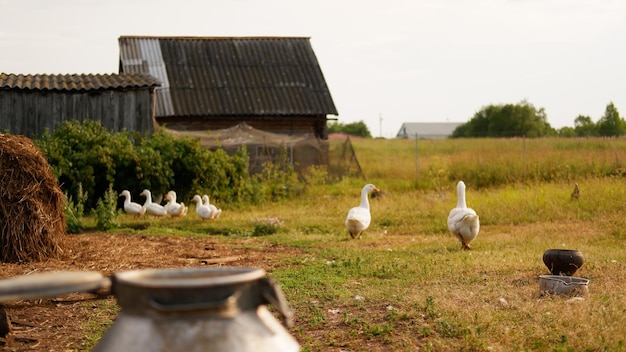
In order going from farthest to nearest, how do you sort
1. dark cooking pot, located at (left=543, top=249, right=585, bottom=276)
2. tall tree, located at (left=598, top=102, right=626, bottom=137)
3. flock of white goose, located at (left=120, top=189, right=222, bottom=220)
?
tall tree, located at (left=598, top=102, right=626, bottom=137)
flock of white goose, located at (left=120, top=189, right=222, bottom=220)
dark cooking pot, located at (left=543, top=249, right=585, bottom=276)

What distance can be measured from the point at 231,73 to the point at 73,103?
361 inches

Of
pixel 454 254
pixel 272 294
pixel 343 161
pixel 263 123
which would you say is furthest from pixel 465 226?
pixel 263 123

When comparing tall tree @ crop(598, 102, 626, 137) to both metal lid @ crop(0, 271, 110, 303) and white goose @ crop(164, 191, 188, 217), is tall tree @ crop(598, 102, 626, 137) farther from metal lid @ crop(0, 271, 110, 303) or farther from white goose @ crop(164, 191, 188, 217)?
metal lid @ crop(0, 271, 110, 303)

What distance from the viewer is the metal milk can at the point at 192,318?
101 inches

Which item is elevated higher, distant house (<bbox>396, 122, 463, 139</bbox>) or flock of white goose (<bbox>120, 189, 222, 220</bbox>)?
distant house (<bbox>396, 122, 463, 139</bbox>)

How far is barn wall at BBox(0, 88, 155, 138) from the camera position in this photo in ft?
65.2

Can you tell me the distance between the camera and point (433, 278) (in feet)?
29.1

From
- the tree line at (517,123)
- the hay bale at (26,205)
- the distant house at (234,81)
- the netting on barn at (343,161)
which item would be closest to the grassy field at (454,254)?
the netting on barn at (343,161)

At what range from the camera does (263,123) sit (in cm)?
2725

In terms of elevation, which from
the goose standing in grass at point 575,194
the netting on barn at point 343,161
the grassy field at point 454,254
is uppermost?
the netting on barn at point 343,161

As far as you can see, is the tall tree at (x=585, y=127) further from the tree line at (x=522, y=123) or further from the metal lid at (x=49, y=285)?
the metal lid at (x=49, y=285)

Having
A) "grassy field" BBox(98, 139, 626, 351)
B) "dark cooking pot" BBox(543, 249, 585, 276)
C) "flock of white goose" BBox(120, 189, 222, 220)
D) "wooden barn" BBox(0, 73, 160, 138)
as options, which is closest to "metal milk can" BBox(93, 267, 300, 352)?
"grassy field" BBox(98, 139, 626, 351)

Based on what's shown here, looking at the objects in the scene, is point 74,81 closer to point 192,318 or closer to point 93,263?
point 93,263

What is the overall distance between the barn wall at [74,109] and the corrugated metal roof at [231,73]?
5.53 m
